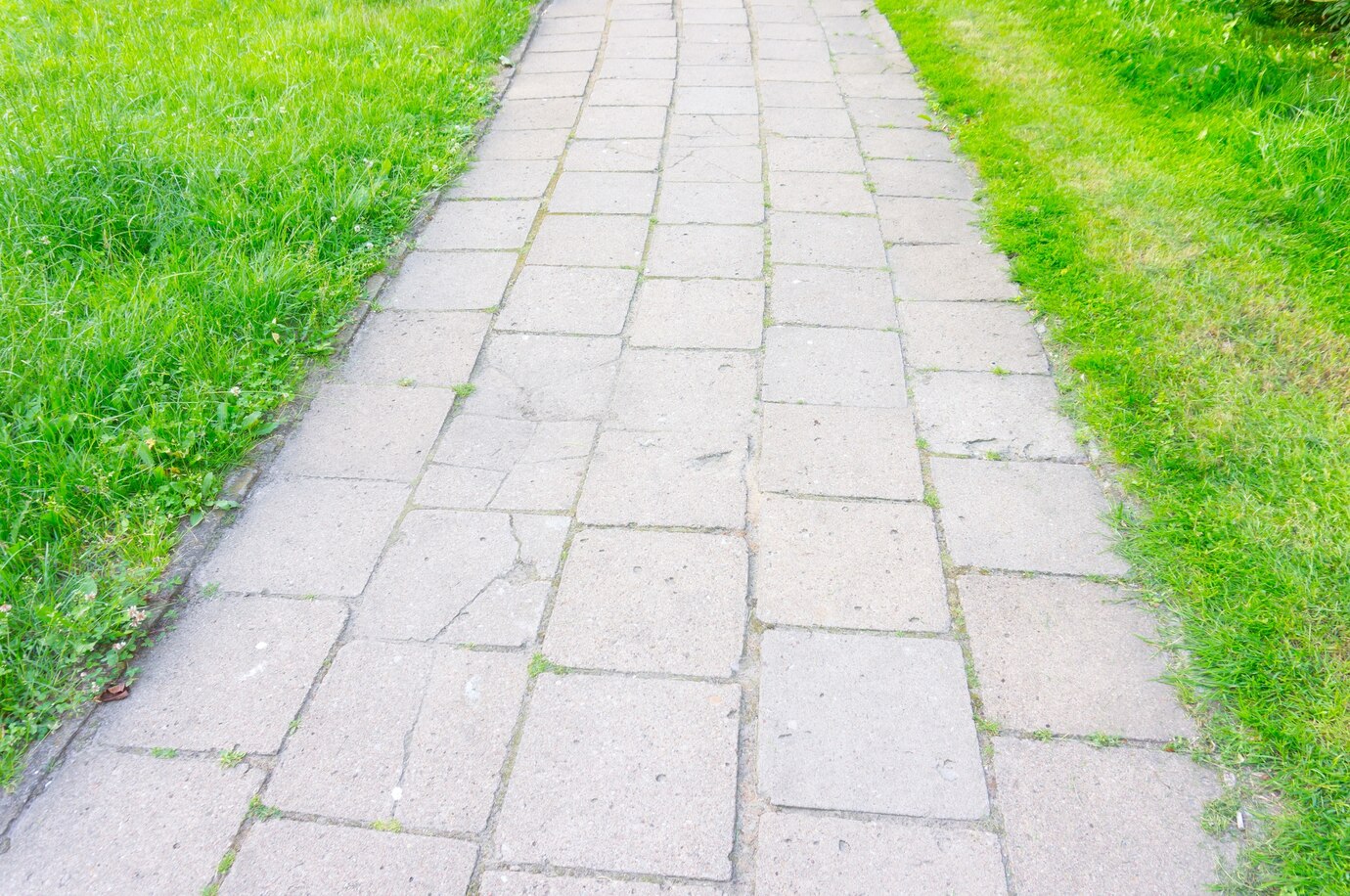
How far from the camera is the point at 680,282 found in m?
3.63

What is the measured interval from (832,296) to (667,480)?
1238 millimetres

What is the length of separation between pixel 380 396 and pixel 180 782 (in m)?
1.40

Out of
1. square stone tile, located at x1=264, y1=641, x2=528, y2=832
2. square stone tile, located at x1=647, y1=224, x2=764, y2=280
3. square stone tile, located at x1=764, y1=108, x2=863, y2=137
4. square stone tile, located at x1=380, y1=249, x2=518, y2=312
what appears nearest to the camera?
square stone tile, located at x1=264, y1=641, x2=528, y2=832

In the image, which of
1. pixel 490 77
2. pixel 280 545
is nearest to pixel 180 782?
pixel 280 545

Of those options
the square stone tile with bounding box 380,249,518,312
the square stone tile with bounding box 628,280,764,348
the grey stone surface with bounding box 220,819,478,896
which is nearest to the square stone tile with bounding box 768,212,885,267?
the square stone tile with bounding box 628,280,764,348

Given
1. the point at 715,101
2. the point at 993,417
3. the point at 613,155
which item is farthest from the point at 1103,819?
the point at 715,101

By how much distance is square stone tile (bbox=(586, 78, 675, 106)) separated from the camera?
5254 millimetres

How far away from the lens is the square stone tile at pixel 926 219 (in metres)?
3.91

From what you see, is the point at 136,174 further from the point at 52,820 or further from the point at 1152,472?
the point at 1152,472

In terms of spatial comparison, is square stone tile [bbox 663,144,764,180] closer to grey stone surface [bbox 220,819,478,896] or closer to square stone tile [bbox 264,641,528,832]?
square stone tile [bbox 264,641,528,832]

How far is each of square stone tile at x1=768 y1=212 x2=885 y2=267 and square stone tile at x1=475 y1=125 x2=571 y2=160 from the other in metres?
1.30

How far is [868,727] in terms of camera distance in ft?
6.66

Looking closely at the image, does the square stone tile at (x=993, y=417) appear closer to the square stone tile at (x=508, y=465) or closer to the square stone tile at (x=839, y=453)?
the square stone tile at (x=839, y=453)

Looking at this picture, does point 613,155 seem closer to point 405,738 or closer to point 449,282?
point 449,282
